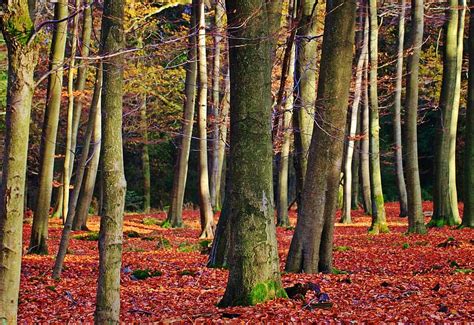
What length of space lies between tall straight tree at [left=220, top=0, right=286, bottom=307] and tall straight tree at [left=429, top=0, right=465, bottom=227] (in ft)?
40.0

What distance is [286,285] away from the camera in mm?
9312

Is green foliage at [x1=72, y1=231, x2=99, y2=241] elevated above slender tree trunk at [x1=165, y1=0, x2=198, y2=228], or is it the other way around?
slender tree trunk at [x1=165, y1=0, x2=198, y2=228]

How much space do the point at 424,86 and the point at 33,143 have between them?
17.1 meters

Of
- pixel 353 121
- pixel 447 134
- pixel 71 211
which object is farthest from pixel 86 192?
pixel 447 134

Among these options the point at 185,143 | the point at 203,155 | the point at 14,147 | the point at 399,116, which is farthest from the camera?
the point at 185,143

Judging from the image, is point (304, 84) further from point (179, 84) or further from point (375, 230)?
point (179, 84)

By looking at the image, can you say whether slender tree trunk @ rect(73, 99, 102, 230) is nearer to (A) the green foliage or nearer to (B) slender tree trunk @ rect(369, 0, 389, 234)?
(A) the green foliage

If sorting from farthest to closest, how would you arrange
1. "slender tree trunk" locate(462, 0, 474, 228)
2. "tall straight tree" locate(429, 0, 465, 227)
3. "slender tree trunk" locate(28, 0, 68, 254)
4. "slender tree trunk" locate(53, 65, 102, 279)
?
1. "tall straight tree" locate(429, 0, 465, 227)
2. "slender tree trunk" locate(462, 0, 474, 228)
3. "slender tree trunk" locate(28, 0, 68, 254)
4. "slender tree trunk" locate(53, 65, 102, 279)

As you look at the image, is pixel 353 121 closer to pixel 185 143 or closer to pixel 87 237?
pixel 185 143

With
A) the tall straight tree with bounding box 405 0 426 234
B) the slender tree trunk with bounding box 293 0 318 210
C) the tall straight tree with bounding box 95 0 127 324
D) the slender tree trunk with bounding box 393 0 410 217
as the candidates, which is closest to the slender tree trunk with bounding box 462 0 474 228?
the tall straight tree with bounding box 405 0 426 234

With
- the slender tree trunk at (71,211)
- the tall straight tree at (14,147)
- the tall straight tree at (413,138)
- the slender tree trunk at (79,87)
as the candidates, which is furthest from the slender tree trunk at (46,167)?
the tall straight tree at (14,147)

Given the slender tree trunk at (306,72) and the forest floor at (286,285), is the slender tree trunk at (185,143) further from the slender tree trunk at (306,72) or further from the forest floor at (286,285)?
the slender tree trunk at (306,72)

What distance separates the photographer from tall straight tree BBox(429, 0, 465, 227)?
18.8 metres

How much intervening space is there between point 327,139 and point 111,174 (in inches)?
195
